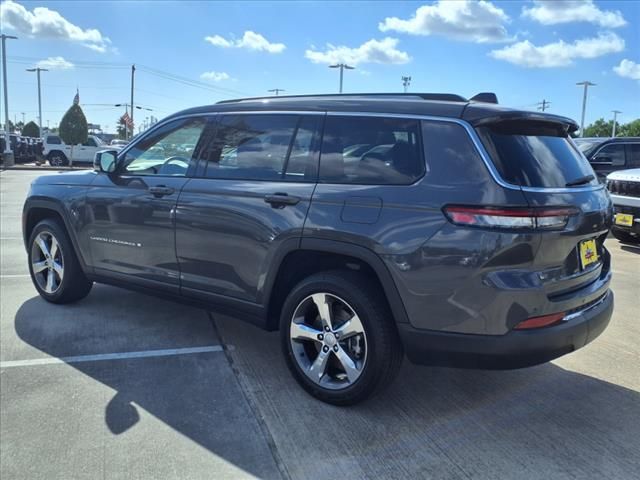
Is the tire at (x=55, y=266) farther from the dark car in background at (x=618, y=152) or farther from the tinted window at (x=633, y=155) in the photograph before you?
the tinted window at (x=633, y=155)

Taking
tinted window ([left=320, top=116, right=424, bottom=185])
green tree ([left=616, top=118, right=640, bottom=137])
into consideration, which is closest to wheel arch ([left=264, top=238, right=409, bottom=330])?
tinted window ([left=320, top=116, right=424, bottom=185])

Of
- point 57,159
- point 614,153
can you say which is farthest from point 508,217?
point 57,159

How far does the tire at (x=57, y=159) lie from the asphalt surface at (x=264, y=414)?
96.4 feet

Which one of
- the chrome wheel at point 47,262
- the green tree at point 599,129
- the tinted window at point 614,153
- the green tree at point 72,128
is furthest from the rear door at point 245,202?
the green tree at point 599,129

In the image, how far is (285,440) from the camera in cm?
291

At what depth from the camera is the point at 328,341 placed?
326cm

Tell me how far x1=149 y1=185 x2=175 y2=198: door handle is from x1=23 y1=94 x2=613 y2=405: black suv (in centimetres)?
2

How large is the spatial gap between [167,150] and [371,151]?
6.05 ft

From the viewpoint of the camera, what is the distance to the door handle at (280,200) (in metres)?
3.31

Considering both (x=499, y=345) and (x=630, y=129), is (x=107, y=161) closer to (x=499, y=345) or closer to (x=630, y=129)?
(x=499, y=345)

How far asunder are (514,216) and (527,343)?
0.64 meters

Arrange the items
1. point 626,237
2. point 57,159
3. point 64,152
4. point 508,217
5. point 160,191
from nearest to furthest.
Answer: point 508,217 < point 160,191 < point 626,237 < point 64,152 < point 57,159

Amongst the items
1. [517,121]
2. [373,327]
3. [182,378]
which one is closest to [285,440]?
[373,327]

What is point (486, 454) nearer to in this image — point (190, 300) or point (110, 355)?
point (190, 300)
